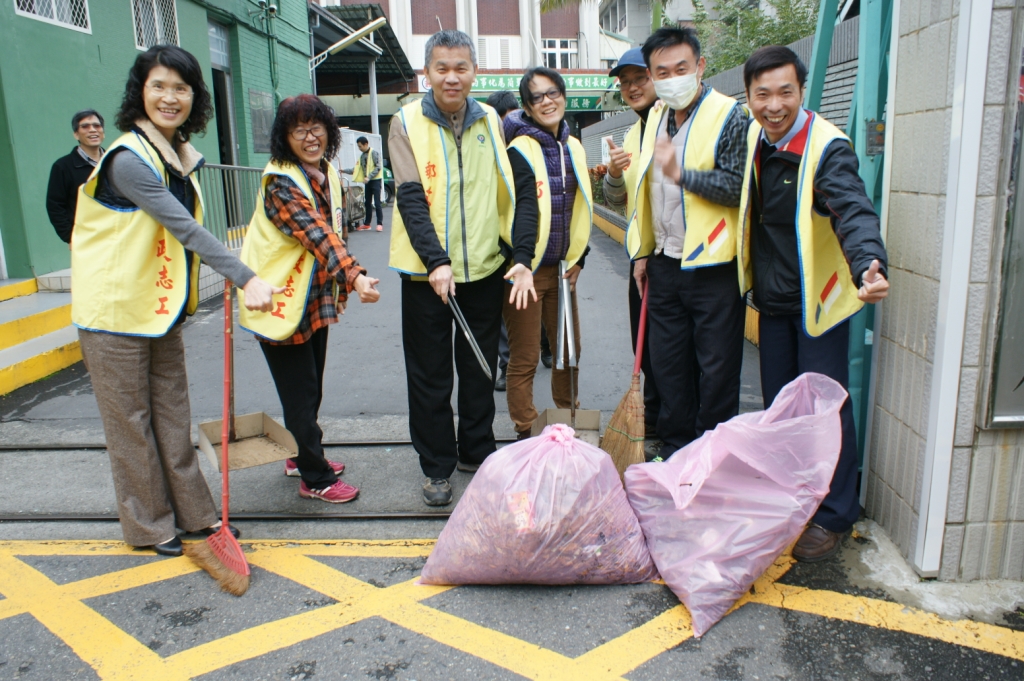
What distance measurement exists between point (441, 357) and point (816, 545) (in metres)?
1.64

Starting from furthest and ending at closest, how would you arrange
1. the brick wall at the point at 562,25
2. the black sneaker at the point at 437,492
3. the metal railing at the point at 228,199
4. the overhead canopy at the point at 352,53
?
the brick wall at the point at 562,25 < the overhead canopy at the point at 352,53 < the metal railing at the point at 228,199 < the black sneaker at the point at 437,492

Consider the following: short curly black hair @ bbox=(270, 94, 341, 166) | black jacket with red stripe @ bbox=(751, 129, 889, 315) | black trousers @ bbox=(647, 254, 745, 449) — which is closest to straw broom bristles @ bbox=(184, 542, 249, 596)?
short curly black hair @ bbox=(270, 94, 341, 166)

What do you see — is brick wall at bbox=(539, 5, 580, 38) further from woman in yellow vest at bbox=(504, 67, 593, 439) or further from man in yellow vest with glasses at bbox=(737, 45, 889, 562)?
man in yellow vest with glasses at bbox=(737, 45, 889, 562)

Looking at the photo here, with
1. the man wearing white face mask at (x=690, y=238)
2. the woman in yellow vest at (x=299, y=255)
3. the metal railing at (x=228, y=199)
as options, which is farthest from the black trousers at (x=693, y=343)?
the metal railing at (x=228, y=199)

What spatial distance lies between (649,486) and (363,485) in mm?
1457

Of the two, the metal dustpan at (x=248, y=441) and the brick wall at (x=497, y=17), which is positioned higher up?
the brick wall at (x=497, y=17)

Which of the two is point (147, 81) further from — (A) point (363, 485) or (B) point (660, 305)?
(B) point (660, 305)

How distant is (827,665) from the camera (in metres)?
2.26

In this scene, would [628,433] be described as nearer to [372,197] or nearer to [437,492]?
[437,492]

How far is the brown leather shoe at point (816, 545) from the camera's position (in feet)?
9.15

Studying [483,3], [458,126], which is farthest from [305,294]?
[483,3]

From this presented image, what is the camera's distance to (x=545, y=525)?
8.16 feet

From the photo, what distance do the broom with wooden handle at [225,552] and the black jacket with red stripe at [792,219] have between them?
1.97m

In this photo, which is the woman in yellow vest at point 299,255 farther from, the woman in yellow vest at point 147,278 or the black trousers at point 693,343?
the black trousers at point 693,343
